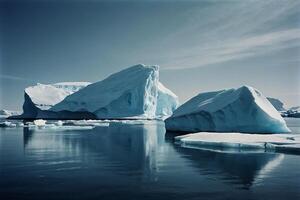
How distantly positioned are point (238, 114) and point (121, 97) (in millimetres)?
40574

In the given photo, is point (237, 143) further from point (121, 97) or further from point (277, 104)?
point (277, 104)

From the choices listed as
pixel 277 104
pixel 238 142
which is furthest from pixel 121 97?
pixel 277 104

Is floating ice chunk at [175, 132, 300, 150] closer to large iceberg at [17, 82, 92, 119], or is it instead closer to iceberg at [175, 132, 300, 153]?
iceberg at [175, 132, 300, 153]

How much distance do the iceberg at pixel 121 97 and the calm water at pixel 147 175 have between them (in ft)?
163

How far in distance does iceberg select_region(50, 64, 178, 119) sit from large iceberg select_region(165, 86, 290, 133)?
36.8 meters

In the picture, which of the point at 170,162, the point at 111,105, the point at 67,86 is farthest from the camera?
the point at 67,86

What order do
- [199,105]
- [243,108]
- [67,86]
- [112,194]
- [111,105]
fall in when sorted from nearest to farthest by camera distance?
[112,194]
[243,108]
[199,105]
[111,105]
[67,86]

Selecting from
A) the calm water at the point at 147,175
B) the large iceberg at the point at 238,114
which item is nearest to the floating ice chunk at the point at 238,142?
the calm water at the point at 147,175

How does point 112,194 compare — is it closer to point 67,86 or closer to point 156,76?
point 156,76

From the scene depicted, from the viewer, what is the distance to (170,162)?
44.0 ft

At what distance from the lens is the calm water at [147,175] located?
27.6 ft

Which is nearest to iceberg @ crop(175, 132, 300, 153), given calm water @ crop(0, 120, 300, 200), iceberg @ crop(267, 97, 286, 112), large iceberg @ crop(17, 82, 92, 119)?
calm water @ crop(0, 120, 300, 200)

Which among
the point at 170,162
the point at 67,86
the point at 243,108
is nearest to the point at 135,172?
the point at 170,162

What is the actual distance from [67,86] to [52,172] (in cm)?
9216
